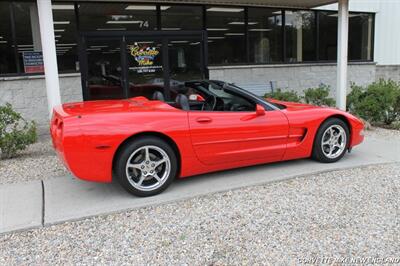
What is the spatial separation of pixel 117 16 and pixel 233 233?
7.24 metres

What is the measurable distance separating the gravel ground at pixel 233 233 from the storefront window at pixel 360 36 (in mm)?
9388

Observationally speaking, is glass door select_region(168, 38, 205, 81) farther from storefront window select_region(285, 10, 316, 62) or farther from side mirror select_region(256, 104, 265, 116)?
side mirror select_region(256, 104, 265, 116)

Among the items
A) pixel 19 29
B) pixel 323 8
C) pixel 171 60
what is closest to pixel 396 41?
pixel 323 8

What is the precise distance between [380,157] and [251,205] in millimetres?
2868

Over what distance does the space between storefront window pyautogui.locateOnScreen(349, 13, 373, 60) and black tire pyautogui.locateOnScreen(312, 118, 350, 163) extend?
26.6ft

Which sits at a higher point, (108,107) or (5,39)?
(5,39)

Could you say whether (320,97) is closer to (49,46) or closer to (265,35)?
(265,35)

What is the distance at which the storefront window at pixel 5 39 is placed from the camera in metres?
8.20

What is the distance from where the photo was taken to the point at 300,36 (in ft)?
38.2

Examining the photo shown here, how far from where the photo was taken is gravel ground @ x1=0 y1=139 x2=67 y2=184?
5.14 m

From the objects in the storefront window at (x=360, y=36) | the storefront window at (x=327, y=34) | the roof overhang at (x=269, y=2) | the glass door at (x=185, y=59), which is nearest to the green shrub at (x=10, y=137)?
the glass door at (x=185, y=59)

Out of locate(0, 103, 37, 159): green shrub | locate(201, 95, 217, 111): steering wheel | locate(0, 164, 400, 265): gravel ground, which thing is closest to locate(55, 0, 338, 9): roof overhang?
locate(0, 103, 37, 159): green shrub

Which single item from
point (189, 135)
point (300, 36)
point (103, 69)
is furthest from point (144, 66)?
point (300, 36)

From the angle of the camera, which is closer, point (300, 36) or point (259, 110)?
point (259, 110)
